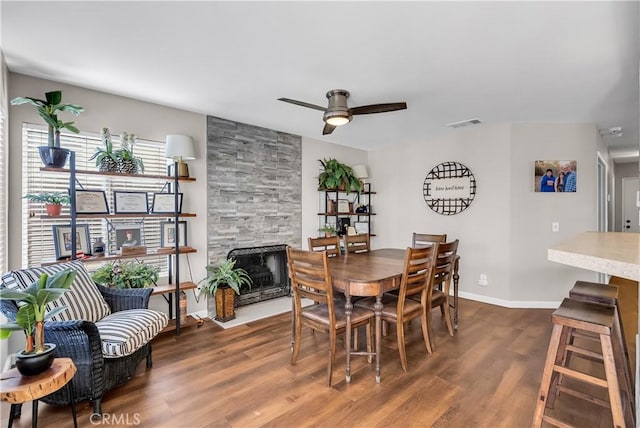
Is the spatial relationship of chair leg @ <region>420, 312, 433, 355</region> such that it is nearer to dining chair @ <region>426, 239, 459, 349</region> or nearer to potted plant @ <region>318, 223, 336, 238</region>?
dining chair @ <region>426, 239, 459, 349</region>

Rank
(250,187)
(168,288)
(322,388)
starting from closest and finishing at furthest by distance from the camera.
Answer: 1. (322,388)
2. (168,288)
3. (250,187)

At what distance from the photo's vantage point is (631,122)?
3.97 meters

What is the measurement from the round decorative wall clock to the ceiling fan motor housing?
96.4 inches

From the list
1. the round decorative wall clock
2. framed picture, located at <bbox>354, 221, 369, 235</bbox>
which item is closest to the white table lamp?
framed picture, located at <bbox>354, 221, 369, 235</bbox>

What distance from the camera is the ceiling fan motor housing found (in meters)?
2.87

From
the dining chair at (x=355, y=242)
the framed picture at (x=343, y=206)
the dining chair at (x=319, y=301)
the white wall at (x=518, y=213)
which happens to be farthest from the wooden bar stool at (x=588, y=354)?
the framed picture at (x=343, y=206)

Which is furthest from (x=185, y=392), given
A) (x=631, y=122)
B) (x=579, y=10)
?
(x=631, y=122)

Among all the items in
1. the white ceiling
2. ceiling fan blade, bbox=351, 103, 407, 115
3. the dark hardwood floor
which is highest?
the white ceiling

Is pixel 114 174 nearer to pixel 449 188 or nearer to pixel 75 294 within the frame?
pixel 75 294

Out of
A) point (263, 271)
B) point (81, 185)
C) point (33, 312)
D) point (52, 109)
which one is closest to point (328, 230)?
point (263, 271)

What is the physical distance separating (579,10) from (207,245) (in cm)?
384

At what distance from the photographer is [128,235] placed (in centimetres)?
313

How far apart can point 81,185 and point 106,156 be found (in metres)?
0.38

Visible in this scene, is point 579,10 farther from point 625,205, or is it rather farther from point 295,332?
point 625,205
